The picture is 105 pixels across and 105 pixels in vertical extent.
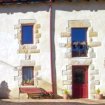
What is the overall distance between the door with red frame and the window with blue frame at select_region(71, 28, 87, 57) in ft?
2.48

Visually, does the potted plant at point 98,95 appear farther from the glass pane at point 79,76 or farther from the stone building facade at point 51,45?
A: the glass pane at point 79,76

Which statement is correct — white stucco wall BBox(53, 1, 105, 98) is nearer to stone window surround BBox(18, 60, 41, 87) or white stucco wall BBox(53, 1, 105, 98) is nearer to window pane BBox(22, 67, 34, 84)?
stone window surround BBox(18, 60, 41, 87)

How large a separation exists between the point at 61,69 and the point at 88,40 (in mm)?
2119

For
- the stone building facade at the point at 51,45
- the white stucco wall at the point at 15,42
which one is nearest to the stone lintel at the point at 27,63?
the stone building facade at the point at 51,45

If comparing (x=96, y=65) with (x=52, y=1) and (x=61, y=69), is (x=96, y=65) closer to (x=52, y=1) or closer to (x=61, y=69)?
(x=61, y=69)

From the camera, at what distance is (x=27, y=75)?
71.9 feet

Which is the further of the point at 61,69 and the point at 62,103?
the point at 61,69

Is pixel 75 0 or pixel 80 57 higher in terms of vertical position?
pixel 75 0

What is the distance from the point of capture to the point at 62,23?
21.7m

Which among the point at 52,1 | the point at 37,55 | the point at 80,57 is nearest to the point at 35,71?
the point at 37,55

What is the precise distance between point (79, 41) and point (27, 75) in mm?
3360

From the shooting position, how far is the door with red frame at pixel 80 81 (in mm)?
21625

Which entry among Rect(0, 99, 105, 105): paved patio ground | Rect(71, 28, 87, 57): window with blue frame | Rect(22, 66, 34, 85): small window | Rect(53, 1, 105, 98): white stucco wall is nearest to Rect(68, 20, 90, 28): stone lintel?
Rect(53, 1, 105, 98): white stucco wall

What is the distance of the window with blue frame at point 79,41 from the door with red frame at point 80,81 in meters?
0.76
